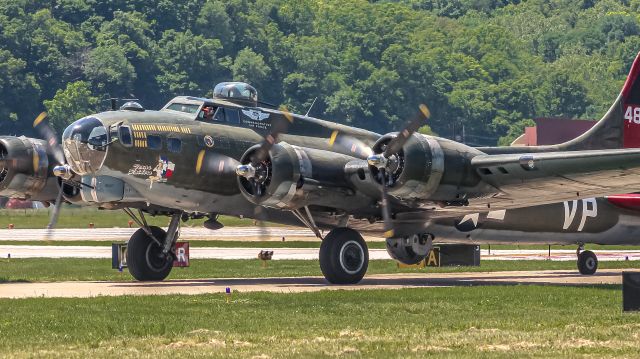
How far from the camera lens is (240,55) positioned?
19475cm

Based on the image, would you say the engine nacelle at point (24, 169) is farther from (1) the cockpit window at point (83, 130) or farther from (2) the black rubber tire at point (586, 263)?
(2) the black rubber tire at point (586, 263)

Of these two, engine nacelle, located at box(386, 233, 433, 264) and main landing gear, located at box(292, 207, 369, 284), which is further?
engine nacelle, located at box(386, 233, 433, 264)

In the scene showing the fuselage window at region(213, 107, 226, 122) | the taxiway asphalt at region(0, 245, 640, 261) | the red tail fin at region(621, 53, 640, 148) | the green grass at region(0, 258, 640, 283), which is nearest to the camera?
the fuselage window at region(213, 107, 226, 122)

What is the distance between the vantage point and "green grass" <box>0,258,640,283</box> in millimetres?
45844

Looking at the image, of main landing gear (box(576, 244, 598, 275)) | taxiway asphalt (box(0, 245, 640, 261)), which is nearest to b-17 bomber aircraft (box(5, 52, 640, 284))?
main landing gear (box(576, 244, 598, 275))

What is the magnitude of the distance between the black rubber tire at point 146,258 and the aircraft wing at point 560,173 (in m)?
10.5

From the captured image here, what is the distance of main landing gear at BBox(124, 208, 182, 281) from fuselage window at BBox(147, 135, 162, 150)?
377 cm

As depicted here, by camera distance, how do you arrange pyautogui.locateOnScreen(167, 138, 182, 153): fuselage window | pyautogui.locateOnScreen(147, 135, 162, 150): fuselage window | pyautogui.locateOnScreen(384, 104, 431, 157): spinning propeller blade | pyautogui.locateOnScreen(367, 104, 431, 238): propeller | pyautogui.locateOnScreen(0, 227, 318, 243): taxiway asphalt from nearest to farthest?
pyautogui.locateOnScreen(384, 104, 431, 157): spinning propeller blade → pyautogui.locateOnScreen(367, 104, 431, 238): propeller → pyautogui.locateOnScreen(147, 135, 162, 150): fuselage window → pyautogui.locateOnScreen(167, 138, 182, 153): fuselage window → pyautogui.locateOnScreen(0, 227, 318, 243): taxiway asphalt

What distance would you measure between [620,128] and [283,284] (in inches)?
511

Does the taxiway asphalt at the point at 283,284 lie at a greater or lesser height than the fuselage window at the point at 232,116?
lesser

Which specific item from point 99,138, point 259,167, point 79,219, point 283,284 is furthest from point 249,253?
point 79,219

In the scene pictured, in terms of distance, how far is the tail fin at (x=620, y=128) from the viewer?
43.3 metres

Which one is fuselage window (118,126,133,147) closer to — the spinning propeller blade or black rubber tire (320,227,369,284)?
black rubber tire (320,227,369,284)

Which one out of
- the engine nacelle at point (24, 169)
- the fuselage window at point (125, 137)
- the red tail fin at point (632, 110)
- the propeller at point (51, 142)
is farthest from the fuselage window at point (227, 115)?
the red tail fin at point (632, 110)
